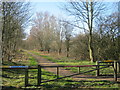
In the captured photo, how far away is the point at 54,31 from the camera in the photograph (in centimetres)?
3275

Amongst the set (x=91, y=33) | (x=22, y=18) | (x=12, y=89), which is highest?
(x=22, y=18)

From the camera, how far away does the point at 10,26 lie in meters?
14.2

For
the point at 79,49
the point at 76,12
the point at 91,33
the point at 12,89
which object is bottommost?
the point at 12,89

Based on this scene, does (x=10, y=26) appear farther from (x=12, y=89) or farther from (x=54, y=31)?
(x=54, y=31)

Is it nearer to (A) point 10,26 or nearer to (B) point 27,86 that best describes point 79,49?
(A) point 10,26

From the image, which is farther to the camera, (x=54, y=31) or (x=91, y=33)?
(x=54, y=31)

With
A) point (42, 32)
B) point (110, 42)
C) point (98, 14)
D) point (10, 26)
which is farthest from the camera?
point (42, 32)

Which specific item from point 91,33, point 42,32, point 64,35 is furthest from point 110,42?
point 42,32

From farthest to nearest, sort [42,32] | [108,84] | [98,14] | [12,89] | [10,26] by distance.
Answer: [42,32] < [98,14] < [10,26] < [108,84] < [12,89]

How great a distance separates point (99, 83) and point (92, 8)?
12630 mm

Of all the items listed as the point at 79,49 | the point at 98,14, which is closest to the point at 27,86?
the point at 98,14

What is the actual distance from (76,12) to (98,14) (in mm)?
2876

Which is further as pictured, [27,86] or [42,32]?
[42,32]

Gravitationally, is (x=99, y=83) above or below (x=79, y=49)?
below
